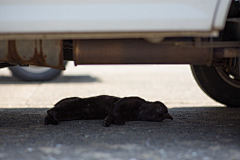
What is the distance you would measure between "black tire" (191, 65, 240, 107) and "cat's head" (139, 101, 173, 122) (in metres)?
0.77

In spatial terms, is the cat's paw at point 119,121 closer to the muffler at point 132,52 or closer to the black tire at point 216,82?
the muffler at point 132,52

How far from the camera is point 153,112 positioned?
2955mm

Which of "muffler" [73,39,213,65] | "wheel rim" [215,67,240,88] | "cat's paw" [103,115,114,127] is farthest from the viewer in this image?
"wheel rim" [215,67,240,88]

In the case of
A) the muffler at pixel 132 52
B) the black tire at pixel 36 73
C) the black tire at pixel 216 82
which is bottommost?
the black tire at pixel 36 73

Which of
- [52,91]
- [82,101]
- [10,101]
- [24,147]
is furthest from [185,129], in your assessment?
[52,91]

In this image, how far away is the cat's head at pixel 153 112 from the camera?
2.93 metres

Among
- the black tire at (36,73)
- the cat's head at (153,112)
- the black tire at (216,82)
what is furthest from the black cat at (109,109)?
the black tire at (36,73)

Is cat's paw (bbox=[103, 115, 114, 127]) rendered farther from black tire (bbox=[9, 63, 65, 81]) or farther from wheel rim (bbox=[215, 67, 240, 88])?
black tire (bbox=[9, 63, 65, 81])

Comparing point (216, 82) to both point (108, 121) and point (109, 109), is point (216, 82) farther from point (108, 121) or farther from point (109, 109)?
point (108, 121)

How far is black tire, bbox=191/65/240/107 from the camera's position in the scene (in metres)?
3.43

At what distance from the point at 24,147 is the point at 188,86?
471 cm

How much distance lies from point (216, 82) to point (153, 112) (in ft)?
3.22

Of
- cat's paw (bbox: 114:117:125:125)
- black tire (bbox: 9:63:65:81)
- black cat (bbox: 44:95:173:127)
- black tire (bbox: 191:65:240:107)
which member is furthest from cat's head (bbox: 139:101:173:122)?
black tire (bbox: 9:63:65:81)

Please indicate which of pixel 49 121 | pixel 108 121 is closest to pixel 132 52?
pixel 108 121
